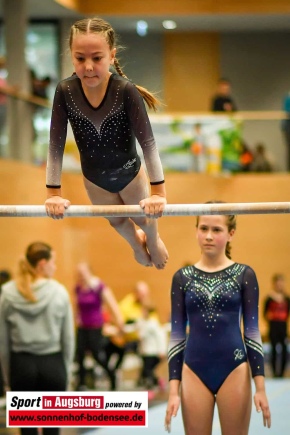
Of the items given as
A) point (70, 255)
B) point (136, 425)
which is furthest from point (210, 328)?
point (70, 255)

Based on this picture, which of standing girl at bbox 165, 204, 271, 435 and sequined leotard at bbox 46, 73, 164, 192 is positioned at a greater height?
sequined leotard at bbox 46, 73, 164, 192

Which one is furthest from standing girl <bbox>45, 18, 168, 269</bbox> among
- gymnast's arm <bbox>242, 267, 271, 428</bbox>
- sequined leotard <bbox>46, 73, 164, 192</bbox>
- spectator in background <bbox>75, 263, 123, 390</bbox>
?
spectator in background <bbox>75, 263, 123, 390</bbox>

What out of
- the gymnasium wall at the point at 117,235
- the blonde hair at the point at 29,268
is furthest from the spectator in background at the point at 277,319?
the blonde hair at the point at 29,268

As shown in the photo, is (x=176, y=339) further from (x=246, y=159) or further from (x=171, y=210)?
(x=246, y=159)

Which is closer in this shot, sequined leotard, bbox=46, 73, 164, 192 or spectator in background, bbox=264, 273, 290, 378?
sequined leotard, bbox=46, 73, 164, 192

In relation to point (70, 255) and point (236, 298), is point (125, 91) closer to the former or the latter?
point (236, 298)

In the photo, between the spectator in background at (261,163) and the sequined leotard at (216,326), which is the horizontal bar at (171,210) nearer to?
the sequined leotard at (216,326)

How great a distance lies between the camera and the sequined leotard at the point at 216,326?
3.82 meters

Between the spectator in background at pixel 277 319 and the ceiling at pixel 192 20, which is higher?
the ceiling at pixel 192 20

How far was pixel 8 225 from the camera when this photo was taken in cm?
929

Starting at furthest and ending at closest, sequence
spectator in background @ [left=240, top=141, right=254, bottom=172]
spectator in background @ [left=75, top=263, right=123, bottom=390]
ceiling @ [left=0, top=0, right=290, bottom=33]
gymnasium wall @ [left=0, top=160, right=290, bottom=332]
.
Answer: ceiling @ [left=0, top=0, right=290, bottom=33] → spectator in background @ [left=240, top=141, right=254, bottom=172] → gymnasium wall @ [left=0, top=160, right=290, bottom=332] → spectator in background @ [left=75, top=263, right=123, bottom=390]

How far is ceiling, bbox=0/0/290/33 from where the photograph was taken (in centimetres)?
1348

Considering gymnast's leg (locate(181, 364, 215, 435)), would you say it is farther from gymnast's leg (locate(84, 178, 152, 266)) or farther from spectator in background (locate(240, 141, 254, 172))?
spectator in background (locate(240, 141, 254, 172))

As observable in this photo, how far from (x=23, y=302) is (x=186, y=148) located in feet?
21.8
